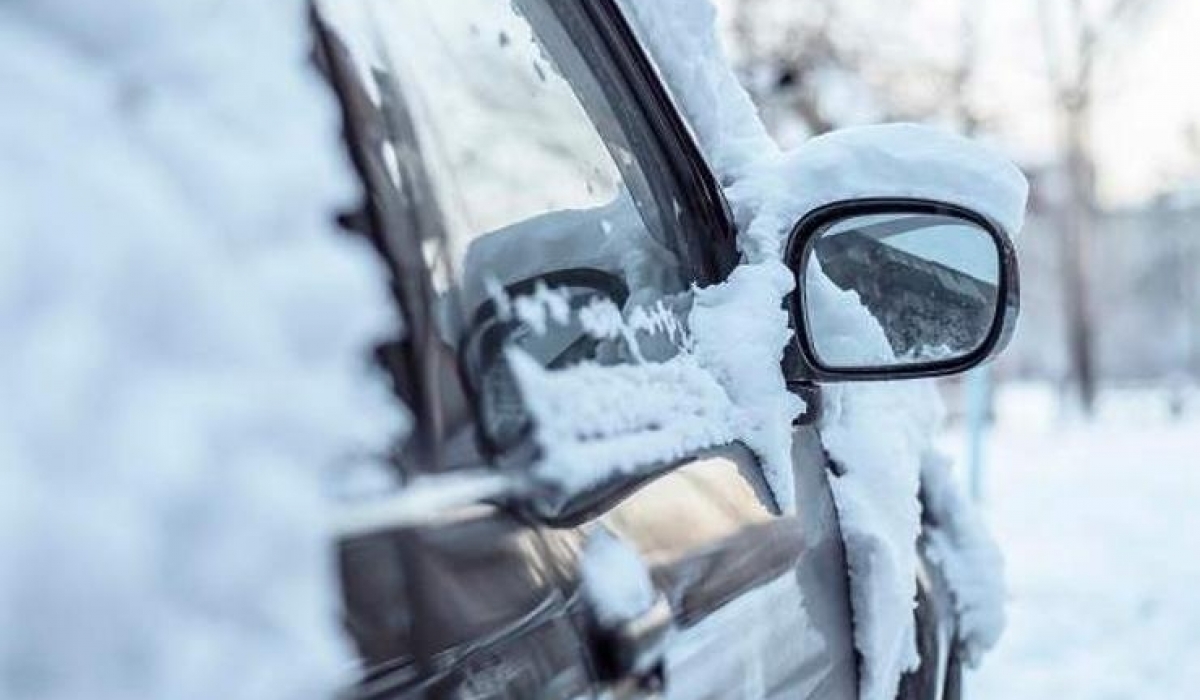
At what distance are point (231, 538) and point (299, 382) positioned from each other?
99mm

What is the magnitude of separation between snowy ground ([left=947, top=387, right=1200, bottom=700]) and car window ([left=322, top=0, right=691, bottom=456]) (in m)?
3.92

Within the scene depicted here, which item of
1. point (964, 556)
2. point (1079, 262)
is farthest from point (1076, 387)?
point (964, 556)

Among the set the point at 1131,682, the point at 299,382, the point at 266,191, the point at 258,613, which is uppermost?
the point at 266,191

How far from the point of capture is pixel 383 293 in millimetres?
1027

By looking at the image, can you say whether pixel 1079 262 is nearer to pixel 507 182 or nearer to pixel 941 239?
pixel 941 239

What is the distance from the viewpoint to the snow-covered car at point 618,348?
1.08 meters

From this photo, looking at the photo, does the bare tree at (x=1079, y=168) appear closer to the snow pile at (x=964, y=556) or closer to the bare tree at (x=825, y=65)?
the bare tree at (x=825, y=65)

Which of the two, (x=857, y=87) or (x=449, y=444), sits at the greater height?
(x=857, y=87)

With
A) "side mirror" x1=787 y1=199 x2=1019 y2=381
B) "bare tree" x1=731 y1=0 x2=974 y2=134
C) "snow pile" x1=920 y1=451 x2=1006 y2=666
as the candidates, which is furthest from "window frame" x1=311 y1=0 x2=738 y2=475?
"bare tree" x1=731 y1=0 x2=974 y2=134

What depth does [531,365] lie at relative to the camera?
1.21 m

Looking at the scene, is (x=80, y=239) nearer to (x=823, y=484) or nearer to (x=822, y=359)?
(x=822, y=359)

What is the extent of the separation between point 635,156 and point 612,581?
72cm

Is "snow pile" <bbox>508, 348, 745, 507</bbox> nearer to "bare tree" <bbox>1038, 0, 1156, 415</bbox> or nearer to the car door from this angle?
the car door

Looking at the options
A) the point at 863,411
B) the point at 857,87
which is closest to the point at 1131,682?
the point at 863,411
